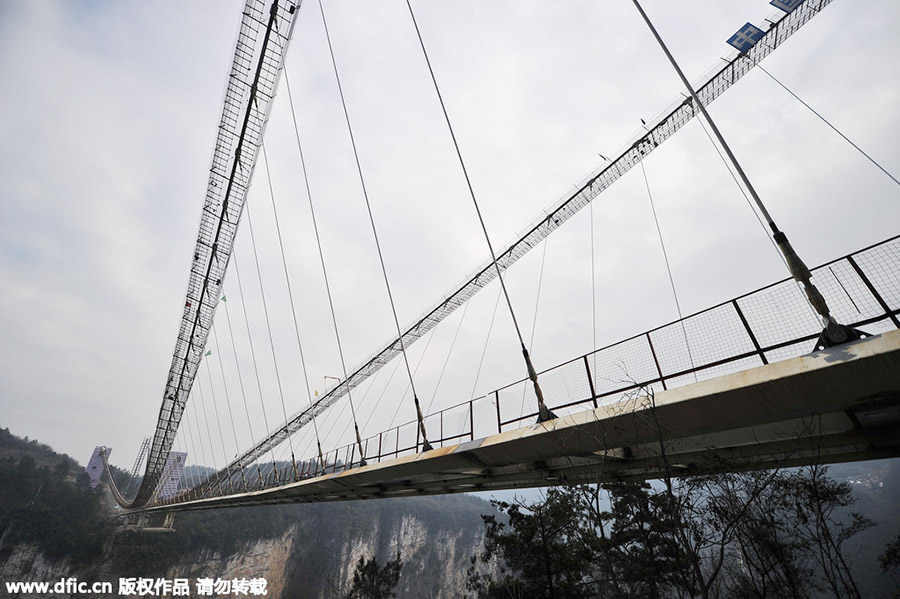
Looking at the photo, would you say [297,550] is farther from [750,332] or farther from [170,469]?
[750,332]

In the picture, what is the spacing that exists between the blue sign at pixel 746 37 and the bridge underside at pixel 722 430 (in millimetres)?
22150

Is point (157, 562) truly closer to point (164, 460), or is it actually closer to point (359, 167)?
point (164, 460)

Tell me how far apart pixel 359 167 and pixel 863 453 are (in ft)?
58.5

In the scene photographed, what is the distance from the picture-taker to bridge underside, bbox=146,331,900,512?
470 centimetres

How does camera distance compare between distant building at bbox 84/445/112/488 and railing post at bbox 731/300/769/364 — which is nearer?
railing post at bbox 731/300/769/364

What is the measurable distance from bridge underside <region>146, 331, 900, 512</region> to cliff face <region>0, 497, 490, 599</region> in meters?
58.8

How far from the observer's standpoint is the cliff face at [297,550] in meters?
59.1

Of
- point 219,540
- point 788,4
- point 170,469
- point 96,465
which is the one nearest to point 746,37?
point 788,4

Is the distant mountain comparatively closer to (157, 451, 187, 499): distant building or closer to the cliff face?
the cliff face

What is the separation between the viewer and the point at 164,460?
2026 inches

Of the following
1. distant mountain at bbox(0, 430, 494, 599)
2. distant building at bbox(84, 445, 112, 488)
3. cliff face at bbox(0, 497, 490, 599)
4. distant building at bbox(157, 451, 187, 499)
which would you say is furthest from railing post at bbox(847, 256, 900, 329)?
distant building at bbox(84, 445, 112, 488)

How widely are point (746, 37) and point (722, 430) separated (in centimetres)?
2479

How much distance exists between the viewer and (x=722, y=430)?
6.78 m

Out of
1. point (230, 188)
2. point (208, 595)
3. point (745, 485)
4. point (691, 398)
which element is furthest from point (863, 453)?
point (208, 595)
